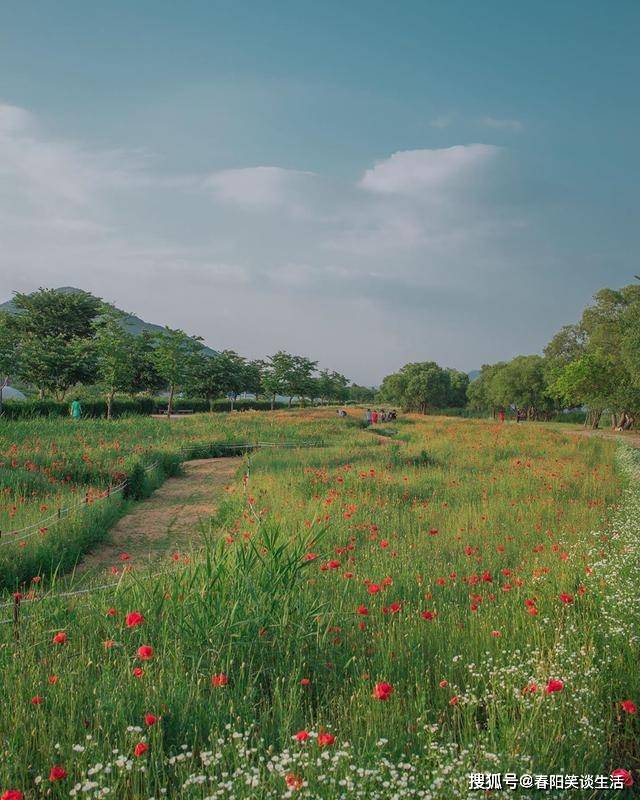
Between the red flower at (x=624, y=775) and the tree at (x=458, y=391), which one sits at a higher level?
the tree at (x=458, y=391)

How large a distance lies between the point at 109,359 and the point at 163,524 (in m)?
25.1

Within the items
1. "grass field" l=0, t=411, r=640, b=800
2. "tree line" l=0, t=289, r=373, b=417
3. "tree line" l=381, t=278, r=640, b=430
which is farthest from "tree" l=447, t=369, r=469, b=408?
"grass field" l=0, t=411, r=640, b=800

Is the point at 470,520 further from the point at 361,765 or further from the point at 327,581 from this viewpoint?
the point at 361,765

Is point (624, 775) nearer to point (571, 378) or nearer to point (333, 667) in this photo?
point (333, 667)

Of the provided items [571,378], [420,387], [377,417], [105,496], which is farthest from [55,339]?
[420,387]

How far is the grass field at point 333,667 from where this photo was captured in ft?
8.21

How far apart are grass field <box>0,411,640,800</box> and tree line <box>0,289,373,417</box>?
30.4 m

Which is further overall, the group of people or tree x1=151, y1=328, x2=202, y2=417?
the group of people

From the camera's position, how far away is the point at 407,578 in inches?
213

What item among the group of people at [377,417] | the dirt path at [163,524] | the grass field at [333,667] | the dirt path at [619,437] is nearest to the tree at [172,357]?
the group of people at [377,417]

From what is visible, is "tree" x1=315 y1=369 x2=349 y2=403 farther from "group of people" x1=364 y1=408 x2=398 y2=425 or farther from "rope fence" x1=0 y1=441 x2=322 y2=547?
"rope fence" x1=0 y1=441 x2=322 y2=547

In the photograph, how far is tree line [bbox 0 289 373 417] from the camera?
36.2 metres

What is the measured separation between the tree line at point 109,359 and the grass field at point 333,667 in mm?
30428

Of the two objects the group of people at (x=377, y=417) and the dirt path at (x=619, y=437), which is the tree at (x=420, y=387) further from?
the dirt path at (x=619, y=437)
